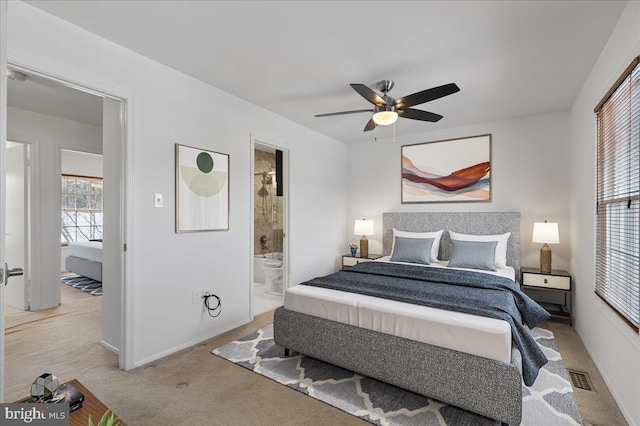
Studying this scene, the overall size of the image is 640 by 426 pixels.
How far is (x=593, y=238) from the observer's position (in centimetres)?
269

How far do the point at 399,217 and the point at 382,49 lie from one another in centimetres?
285

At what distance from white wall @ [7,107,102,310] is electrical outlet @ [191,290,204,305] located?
2.49 meters

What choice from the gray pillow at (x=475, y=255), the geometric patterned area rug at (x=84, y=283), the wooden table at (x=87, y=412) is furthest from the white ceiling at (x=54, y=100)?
the gray pillow at (x=475, y=255)

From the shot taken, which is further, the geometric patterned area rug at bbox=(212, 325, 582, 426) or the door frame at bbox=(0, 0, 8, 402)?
the geometric patterned area rug at bbox=(212, 325, 582, 426)

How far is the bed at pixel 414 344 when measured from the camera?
178 centimetres

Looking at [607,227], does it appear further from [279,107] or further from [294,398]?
[279,107]

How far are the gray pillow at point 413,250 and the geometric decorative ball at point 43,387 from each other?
11.6ft

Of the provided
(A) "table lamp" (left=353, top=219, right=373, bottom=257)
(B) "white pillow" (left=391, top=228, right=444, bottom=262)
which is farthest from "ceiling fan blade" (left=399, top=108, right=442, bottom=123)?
(A) "table lamp" (left=353, top=219, right=373, bottom=257)

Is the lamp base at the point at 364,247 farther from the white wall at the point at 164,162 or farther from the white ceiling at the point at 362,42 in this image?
the white ceiling at the point at 362,42

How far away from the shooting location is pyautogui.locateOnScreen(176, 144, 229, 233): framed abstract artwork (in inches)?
112

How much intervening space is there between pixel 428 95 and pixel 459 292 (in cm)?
165

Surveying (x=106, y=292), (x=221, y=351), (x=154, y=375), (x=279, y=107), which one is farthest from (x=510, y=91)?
(x=106, y=292)

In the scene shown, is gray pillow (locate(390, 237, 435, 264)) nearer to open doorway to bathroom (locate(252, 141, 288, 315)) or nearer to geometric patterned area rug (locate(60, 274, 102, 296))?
open doorway to bathroom (locate(252, 141, 288, 315))

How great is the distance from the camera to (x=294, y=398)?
2115mm
